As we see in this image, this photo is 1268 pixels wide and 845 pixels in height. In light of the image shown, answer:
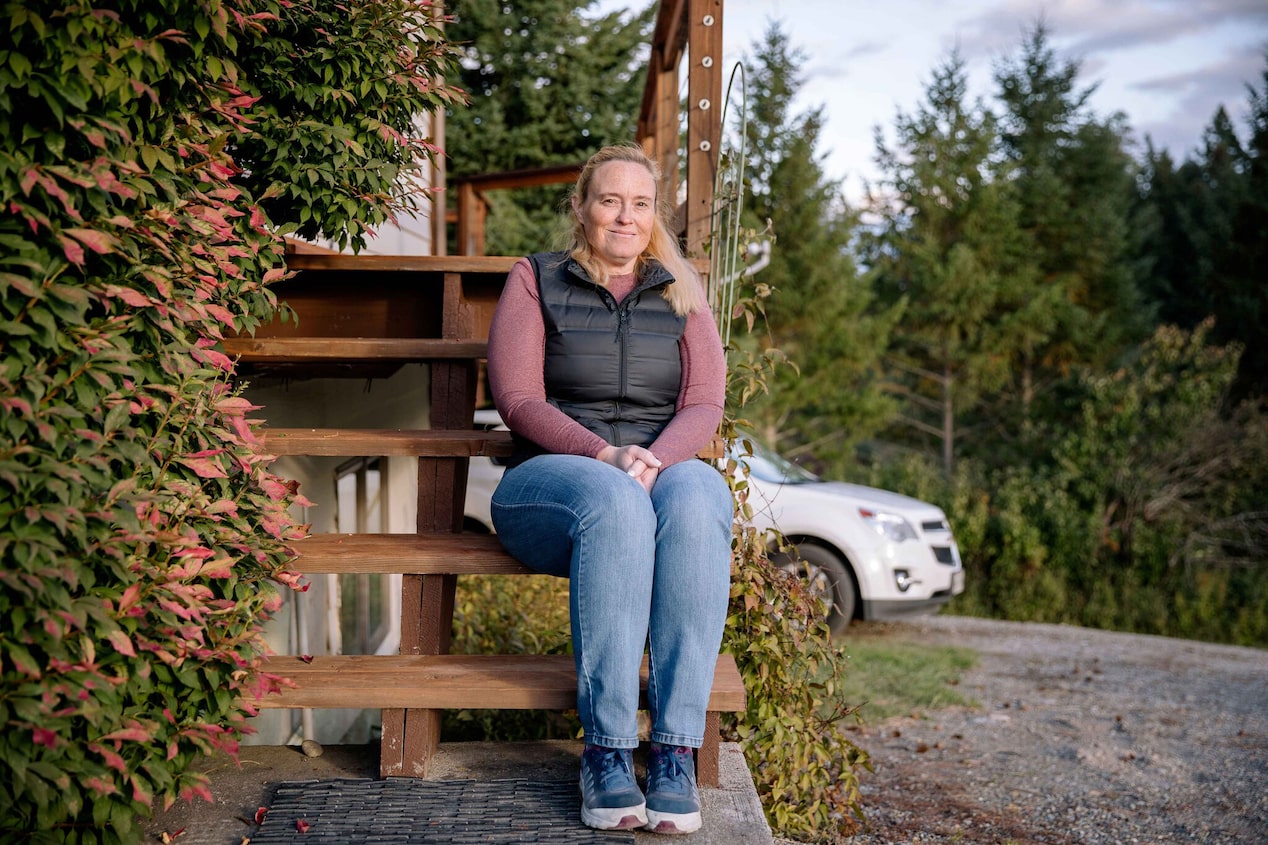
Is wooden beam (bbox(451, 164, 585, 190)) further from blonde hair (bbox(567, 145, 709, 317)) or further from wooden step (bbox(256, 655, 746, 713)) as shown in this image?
wooden step (bbox(256, 655, 746, 713))

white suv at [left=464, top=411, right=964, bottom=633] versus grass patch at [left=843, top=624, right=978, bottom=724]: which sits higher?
white suv at [left=464, top=411, right=964, bottom=633]

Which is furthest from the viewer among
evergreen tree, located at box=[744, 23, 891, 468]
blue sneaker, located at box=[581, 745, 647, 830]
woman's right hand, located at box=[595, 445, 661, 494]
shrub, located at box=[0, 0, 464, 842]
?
evergreen tree, located at box=[744, 23, 891, 468]

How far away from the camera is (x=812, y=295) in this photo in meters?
16.2

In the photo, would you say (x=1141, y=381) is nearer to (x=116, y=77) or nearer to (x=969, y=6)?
(x=969, y=6)

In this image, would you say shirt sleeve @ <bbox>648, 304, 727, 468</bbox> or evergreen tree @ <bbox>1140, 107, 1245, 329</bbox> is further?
evergreen tree @ <bbox>1140, 107, 1245, 329</bbox>

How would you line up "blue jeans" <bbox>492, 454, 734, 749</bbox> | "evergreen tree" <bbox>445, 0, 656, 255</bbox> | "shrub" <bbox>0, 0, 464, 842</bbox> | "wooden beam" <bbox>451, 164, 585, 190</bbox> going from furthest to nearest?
"evergreen tree" <bbox>445, 0, 656, 255</bbox>, "wooden beam" <bbox>451, 164, 585, 190</bbox>, "blue jeans" <bbox>492, 454, 734, 749</bbox>, "shrub" <bbox>0, 0, 464, 842</bbox>

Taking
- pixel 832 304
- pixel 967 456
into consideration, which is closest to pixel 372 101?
pixel 832 304

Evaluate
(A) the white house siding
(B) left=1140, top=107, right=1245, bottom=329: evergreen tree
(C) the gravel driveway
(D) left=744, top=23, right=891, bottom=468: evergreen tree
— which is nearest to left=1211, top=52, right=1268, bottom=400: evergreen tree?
(B) left=1140, top=107, right=1245, bottom=329: evergreen tree

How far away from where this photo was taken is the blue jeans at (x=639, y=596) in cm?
222

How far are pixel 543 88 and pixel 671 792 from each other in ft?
36.6

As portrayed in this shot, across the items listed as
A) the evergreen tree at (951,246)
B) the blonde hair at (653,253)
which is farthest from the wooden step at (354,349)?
the evergreen tree at (951,246)

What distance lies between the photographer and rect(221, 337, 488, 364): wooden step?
284cm

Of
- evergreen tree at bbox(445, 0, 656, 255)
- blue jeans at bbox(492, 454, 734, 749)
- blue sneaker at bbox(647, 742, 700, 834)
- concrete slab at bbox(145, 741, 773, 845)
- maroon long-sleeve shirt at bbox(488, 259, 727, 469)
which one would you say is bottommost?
→ concrete slab at bbox(145, 741, 773, 845)

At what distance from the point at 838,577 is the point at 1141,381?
7.06 m
